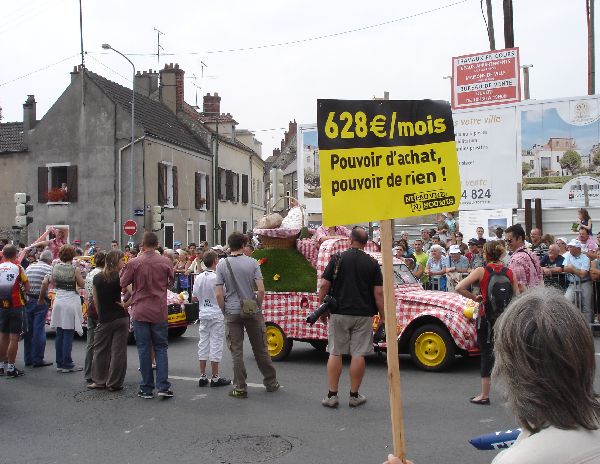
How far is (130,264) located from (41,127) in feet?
94.7

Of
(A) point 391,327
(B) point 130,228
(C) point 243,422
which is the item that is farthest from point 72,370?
(B) point 130,228

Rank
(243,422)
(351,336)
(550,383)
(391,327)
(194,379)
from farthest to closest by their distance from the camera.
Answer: (194,379)
(351,336)
(243,422)
(391,327)
(550,383)

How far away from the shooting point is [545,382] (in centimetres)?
184

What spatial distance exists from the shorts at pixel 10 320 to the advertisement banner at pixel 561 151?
51.1 ft

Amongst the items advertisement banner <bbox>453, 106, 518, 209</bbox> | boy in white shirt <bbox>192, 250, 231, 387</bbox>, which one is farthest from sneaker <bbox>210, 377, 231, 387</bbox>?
advertisement banner <bbox>453, 106, 518, 209</bbox>

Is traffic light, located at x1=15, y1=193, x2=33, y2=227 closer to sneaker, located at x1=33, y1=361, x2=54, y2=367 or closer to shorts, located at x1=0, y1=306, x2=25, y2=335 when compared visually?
sneaker, located at x1=33, y1=361, x2=54, y2=367

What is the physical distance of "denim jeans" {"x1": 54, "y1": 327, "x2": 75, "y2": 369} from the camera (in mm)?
9906

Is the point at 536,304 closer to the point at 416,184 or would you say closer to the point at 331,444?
the point at 416,184

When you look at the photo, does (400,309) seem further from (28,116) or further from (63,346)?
(28,116)

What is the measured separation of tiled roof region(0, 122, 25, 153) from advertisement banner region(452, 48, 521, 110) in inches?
872

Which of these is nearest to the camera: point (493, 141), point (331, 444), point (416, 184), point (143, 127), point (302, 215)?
point (416, 184)

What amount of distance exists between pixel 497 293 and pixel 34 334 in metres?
6.78

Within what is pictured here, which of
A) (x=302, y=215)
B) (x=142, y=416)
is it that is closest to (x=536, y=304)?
(x=142, y=416)

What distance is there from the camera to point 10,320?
9484 millimetres
